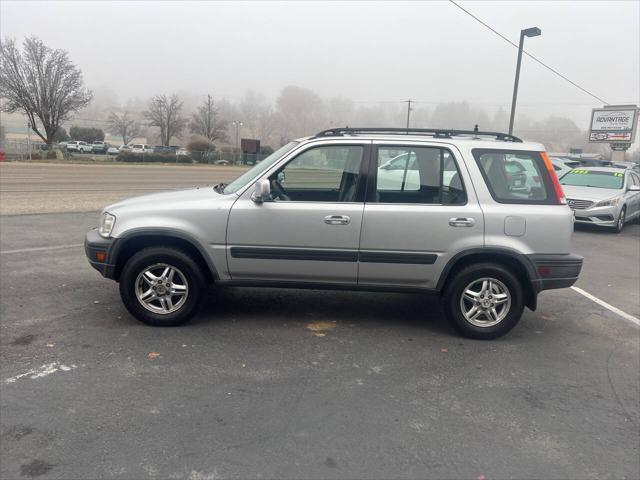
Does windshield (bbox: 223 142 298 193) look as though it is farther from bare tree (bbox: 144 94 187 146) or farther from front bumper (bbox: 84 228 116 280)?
bare tree (bbox: 144 94 187 146)

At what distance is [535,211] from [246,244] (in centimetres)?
264

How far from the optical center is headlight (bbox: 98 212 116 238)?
15.6 ft

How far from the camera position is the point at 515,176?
478 centimetres

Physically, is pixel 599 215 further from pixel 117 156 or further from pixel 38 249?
pixel 117 156

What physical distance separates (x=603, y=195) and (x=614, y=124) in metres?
35.4

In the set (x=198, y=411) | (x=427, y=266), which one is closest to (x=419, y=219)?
(x=427, y=266)

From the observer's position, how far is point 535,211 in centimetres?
464

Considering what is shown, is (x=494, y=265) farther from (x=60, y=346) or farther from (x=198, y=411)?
(x=60, y=346)

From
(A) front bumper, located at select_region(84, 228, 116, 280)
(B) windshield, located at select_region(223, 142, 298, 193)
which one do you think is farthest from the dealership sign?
(A) front bumper, located at select_region(84, 228, 116, 280)

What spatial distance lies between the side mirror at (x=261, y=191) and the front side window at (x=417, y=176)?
101 cm

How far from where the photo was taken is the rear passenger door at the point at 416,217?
183 inches

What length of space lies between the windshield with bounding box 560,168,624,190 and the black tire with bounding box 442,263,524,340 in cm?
1074

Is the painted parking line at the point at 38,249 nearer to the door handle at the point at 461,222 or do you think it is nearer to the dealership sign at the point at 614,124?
the door handle at the point at 461,222

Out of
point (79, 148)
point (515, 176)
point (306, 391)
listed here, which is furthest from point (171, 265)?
point (79, 148)
